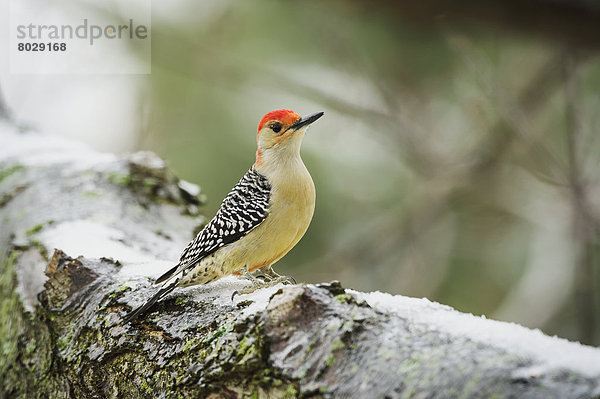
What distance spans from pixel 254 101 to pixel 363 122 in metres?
1.69

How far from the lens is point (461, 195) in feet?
20.1

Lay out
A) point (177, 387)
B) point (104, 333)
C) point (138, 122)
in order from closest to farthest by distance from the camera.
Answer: point (177, 387) < point (104, 333) < point (138, 122)

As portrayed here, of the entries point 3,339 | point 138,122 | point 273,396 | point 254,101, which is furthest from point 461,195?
point 273,396

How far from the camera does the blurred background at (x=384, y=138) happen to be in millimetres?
5199

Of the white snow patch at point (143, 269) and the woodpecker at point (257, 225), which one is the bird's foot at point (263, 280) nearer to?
the woodpecker at point (257, 225)

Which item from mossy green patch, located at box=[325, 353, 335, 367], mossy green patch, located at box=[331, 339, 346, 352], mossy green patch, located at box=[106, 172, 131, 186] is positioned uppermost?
mossy green patch, located at box=[106, 172, 131, 186]

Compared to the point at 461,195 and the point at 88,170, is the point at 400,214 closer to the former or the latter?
the point at 461,195

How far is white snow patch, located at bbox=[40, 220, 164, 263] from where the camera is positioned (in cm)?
274

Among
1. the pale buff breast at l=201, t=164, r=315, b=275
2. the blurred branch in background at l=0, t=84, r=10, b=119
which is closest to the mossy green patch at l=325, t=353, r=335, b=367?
the pale buff breast at l=201, t=164, r=315, b=275

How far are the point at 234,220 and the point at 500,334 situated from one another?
5.13 feet

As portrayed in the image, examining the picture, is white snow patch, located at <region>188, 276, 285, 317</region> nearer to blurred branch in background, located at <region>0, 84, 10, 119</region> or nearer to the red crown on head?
the red crown on head

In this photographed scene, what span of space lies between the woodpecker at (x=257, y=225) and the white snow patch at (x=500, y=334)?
0.89 metres

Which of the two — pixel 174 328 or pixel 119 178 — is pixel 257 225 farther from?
pixel 119 178

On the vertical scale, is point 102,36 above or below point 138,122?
above
